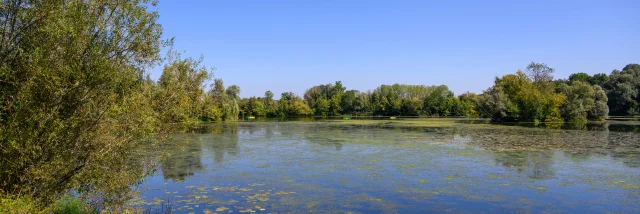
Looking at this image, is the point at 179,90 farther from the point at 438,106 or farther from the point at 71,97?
the point at 438,106

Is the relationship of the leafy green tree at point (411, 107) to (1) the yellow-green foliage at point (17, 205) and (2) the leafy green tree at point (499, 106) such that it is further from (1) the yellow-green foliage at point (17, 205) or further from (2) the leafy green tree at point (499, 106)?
(1) the yellow-green foliage at point (17, 205)

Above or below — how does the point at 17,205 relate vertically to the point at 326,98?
below

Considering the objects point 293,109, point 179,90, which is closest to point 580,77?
point 293,109

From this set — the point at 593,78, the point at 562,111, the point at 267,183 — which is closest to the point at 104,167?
the point at 267,183

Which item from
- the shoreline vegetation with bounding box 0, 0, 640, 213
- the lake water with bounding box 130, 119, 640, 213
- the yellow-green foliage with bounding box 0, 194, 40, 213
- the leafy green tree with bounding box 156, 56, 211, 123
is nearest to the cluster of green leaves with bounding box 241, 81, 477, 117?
the lake water with bounding box 130, 119, 640, 213

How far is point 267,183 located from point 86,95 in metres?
5.24

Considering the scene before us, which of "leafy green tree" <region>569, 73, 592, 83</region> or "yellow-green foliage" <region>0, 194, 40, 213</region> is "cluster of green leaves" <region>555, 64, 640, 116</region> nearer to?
"leafy green tree" <region>569, 73, 592, 83</region>

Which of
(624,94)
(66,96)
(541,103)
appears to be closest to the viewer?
(66,96)

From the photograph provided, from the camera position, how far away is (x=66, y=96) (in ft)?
19.2

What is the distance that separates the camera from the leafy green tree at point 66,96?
554cm

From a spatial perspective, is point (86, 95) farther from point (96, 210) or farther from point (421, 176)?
point (421, 176)

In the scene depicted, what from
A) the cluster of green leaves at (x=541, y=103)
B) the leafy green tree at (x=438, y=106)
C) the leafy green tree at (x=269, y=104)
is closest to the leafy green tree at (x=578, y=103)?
the cluster of green leaves at (x=541, y=103)

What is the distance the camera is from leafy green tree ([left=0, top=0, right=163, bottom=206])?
5.54 meters

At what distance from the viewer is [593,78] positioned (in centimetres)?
7369
